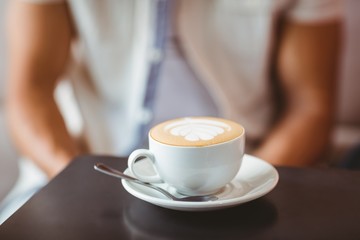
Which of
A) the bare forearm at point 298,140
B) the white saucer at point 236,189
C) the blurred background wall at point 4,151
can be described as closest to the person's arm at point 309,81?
the bare forearm at point 298,140

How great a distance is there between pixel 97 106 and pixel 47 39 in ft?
0.53

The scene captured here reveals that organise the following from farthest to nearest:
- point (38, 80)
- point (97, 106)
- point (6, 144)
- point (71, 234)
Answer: point (6, 144)
point (97, 106)
point (38, 80)
point (71, 234)

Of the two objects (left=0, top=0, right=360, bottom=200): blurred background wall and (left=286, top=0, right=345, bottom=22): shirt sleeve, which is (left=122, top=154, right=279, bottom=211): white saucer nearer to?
(left=286, top=0, right=345, bottom=22): shirt sleeve

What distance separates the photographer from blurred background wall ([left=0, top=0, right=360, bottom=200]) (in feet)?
4.17

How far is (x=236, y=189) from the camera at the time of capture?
49 centimetres

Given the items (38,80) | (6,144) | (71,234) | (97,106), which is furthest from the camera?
(6,144)

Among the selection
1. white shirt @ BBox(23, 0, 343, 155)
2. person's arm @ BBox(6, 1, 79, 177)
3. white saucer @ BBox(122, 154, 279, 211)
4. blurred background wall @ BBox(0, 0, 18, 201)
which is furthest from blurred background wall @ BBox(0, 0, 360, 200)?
white saucer @ BBox(122, 154, 279, 211)

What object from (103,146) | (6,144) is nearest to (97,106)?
(103,146)

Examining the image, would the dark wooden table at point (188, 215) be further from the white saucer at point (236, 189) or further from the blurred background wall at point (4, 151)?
the blurred background wall at point (4, 151)

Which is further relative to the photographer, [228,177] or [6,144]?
[6,144]

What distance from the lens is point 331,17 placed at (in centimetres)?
100

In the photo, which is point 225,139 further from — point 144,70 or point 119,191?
point 144,70

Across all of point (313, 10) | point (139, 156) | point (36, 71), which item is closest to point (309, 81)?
point (313, 10)

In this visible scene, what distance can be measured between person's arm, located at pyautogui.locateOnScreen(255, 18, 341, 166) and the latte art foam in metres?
0.43
